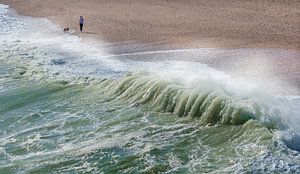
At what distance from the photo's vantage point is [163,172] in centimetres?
1312

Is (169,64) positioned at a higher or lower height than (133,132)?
higher

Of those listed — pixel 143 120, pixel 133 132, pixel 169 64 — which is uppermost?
pixel 169 64

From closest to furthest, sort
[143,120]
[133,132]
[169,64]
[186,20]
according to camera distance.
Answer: [133,132] → [143,120] → [169,64] → [186,20]

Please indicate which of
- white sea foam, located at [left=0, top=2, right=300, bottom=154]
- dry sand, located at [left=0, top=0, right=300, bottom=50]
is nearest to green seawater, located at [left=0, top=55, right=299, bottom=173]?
white sea foam, located at [left=0, top=2, right=300, bottom=154]

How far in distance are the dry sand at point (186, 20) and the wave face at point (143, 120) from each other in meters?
3.77

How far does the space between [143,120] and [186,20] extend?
1540 cm

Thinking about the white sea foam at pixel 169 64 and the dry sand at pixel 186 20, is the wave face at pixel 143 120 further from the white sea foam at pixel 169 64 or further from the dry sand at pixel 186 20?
the dry sand at pixel 186 20

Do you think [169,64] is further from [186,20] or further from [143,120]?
[186,20]

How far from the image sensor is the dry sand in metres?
26.0

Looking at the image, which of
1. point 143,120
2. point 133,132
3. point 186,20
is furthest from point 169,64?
point 186,20

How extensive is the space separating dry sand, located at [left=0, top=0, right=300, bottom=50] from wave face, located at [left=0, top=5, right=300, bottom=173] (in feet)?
12.4

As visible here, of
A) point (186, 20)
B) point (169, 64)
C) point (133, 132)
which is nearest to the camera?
point (133, 132)

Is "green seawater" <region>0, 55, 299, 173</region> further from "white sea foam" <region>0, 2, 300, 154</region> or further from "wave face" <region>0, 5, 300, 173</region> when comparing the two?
"white sea foam" <region>0, 2, 300, 154</region>

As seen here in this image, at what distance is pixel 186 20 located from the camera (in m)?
30.8
